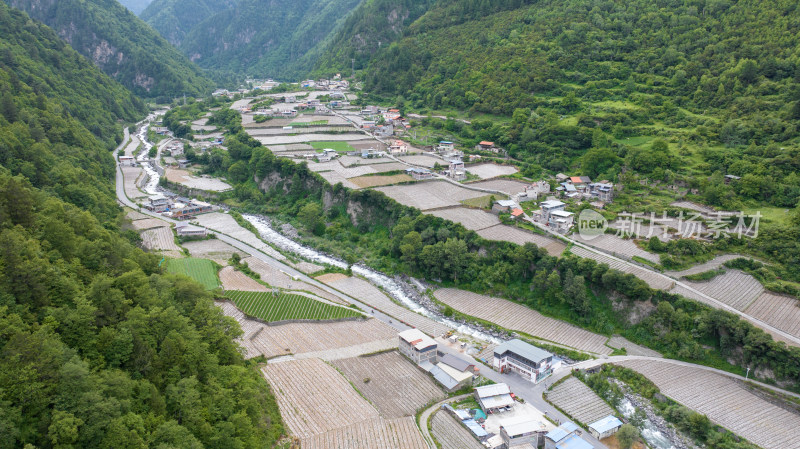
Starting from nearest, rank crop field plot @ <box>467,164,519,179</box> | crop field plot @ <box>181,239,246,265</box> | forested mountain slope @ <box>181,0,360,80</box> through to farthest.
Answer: crop field plot @ <box>181,239,246,265</box> → crop field plot @ <box>467,164,519,179</box> → forested mountain slope @ <box>181,0,360,80</box>

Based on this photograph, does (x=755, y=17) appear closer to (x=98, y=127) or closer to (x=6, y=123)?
(x=6, y=123)

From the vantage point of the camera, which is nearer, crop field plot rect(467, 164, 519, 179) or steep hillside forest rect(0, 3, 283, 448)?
steep hillside forest rect(0, 3, 283, 448)

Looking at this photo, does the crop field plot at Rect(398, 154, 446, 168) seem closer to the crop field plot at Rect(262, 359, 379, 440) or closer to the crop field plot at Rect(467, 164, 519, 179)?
the crop field plot at Rect(467, 164, 519, 179)

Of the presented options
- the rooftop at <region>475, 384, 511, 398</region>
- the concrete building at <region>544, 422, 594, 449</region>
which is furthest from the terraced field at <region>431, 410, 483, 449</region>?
the concrete building at <region>544, 422, 594, 449</region>

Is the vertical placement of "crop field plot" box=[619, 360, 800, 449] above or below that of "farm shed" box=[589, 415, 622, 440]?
below

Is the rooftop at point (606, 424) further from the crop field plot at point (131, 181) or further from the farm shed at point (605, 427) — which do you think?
the crop field plot at point (131, 181)

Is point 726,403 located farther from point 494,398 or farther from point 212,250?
point 212,250

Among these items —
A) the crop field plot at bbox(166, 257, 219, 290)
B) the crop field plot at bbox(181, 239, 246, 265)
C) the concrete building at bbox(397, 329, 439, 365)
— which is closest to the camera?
the concrete building at bbox(397, 329, 439, 365)

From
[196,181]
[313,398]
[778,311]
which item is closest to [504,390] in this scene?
[313,398]
